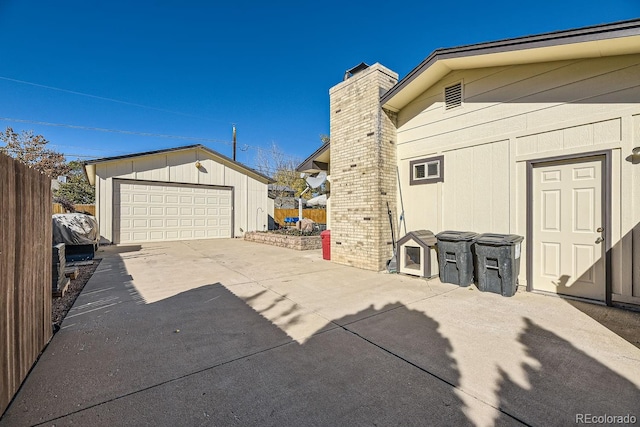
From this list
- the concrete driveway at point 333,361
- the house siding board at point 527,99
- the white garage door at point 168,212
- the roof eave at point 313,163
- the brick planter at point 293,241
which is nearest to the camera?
the concrete driveway at point 333,361

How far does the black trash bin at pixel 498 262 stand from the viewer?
4.54 metres

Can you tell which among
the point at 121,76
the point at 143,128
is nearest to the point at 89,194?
the point at 143,128

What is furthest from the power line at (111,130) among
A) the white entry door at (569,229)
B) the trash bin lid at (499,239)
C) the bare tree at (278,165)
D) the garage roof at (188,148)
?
the white entry door at (569,229)

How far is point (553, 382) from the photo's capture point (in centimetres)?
223

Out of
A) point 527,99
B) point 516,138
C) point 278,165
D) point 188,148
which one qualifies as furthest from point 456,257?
point 278,165

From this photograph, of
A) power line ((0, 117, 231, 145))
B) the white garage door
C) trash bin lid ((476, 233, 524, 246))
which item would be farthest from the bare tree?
trash bin lid ((476, 233, 524, 246))

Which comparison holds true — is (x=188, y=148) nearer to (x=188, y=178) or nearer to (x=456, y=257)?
(x=188, y=178)

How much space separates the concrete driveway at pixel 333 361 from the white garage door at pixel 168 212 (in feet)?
28.4

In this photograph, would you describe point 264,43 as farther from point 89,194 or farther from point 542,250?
point 89,194

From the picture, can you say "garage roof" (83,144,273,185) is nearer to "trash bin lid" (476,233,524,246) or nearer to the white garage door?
the white garage door

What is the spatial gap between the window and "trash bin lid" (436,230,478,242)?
127 centimetres

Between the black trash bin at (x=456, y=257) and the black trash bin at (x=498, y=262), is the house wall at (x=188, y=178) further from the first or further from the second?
the black trash bin at (x=498, y=262)

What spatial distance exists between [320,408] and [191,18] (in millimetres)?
13081

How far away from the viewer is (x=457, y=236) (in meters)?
5.14
